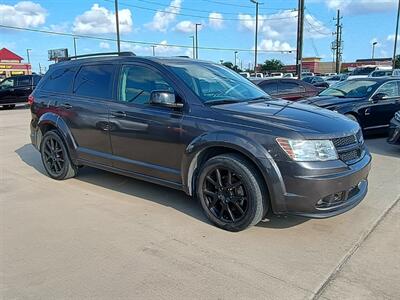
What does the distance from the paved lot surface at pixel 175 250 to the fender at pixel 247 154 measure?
1.69ft

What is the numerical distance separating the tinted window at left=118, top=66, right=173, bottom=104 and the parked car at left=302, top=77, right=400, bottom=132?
17.1 ft

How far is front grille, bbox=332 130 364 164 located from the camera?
12.5 feet

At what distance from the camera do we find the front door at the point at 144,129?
4441 millimetres

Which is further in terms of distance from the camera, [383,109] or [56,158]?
[383,109]

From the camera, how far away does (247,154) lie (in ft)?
12.5

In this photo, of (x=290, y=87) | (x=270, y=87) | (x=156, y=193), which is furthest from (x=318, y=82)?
(x=156, y=193)

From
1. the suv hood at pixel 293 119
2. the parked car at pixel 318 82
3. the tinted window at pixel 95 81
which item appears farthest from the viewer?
the parked car at pixel 318 82

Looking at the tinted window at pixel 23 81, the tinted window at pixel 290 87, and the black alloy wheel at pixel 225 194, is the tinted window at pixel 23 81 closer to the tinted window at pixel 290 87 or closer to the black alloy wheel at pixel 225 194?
the tinted window at pixel 290 87

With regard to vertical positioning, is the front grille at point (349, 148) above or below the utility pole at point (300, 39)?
below

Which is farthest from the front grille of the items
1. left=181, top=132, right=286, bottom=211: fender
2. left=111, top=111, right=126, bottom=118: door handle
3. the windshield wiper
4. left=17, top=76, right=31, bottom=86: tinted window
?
left=17, top=76, right=31, bottom=86: tinted window

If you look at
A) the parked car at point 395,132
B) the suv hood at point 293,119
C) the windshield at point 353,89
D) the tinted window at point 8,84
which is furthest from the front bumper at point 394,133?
the tinted window at point 8,84

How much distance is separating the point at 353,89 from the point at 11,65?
7790cm

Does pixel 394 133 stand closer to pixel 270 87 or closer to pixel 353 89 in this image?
pixel 353 89

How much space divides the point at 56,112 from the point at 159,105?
84.3 inches
